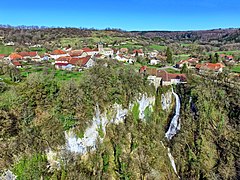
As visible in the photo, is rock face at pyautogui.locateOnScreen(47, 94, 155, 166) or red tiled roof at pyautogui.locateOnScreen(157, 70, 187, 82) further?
red tiled roof at pyautogui.locateOnScreen(157, 70, 187, 82)

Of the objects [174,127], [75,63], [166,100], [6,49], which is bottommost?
[174,127]

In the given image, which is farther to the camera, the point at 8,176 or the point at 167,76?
the point at 167,76

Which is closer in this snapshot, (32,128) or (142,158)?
(32,128)

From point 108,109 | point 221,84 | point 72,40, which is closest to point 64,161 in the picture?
point 108,109

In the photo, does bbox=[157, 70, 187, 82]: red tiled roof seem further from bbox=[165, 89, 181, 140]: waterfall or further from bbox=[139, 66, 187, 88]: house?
bbox=[165, 89, 181, 140]: waterfall

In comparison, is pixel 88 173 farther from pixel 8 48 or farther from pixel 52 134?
pixel 8 48

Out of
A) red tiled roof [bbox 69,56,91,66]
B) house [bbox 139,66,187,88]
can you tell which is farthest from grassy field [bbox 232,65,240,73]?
red tiled roof [bbox 69,56,91,66]

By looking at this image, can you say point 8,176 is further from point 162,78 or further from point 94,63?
point 162,78

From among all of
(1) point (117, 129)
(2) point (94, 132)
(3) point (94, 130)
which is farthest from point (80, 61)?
(2) point (94, 132)

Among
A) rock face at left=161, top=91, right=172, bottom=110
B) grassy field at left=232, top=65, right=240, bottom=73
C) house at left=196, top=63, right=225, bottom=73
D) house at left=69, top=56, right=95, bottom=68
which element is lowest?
rock face at left=161, top=91, right=172, bottom=110

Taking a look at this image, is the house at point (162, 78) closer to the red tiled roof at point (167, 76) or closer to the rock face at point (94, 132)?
the red tiled roof at point (167, 76)

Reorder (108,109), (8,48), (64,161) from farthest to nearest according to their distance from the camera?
(8,48)
(108,109)
(64,161)
